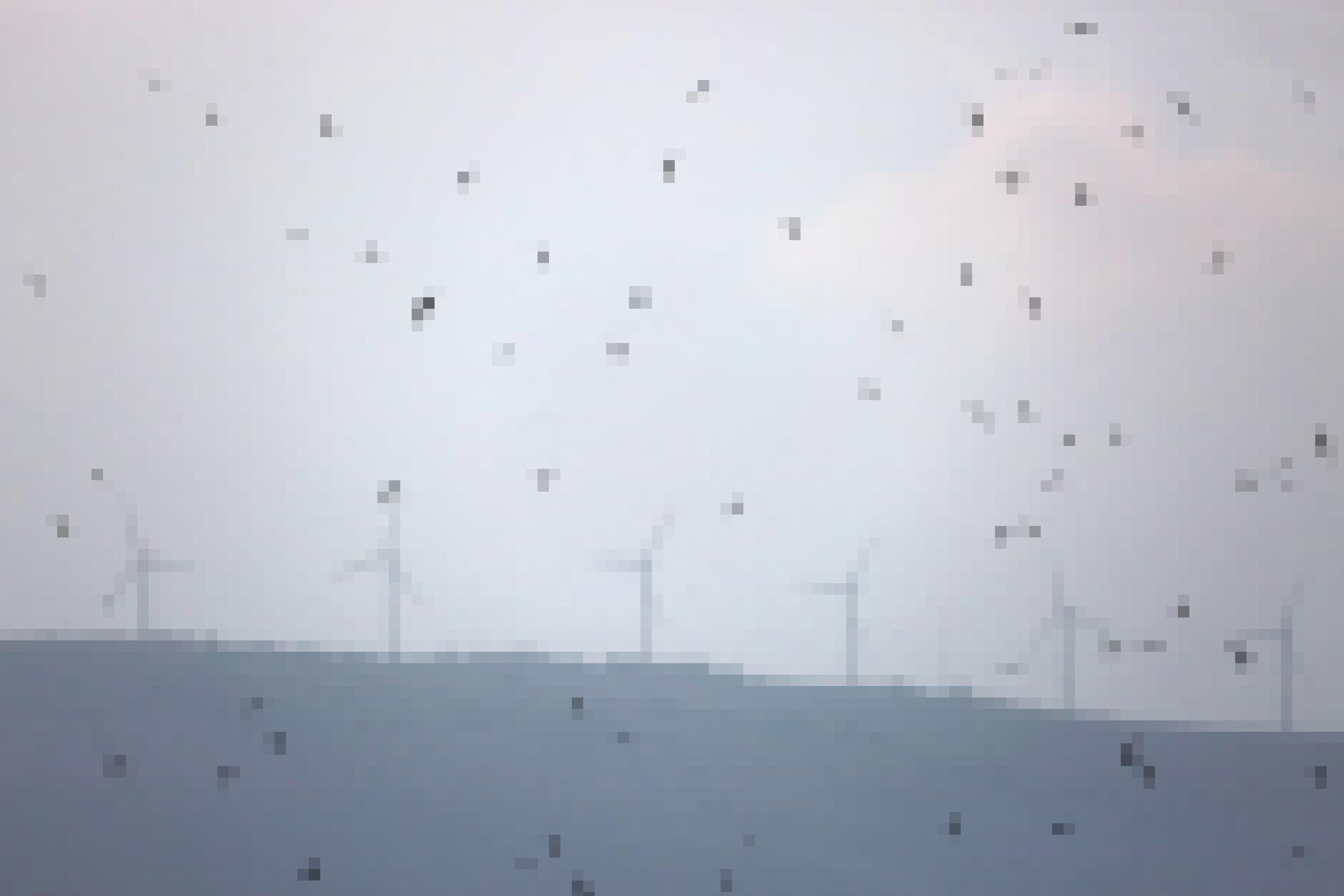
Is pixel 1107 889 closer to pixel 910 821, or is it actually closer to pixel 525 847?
pixel 910 821

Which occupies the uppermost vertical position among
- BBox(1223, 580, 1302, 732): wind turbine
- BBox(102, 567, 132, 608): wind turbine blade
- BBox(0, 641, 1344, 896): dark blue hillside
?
BBox(102, 567, 132, 608): wind turbine blade

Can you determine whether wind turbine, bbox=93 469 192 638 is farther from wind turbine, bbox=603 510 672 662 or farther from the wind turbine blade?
wind turbine, bbox=603 510 672 662

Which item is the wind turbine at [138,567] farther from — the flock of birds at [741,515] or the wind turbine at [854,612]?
the wind turbine at [854,612]

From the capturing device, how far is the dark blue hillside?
71.6 inches

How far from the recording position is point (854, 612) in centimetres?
191

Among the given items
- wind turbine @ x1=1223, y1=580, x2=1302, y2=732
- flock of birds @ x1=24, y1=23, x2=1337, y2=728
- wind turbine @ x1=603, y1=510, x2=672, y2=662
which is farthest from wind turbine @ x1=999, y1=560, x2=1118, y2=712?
wind turbine @ x1=603, y1=510, x2=672, y2=662

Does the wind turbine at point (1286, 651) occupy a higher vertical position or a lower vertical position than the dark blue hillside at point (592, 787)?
higher

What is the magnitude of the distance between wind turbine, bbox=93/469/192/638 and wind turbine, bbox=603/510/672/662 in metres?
0.66

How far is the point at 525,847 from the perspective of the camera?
6.34 feet

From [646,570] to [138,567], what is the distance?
0.76 m

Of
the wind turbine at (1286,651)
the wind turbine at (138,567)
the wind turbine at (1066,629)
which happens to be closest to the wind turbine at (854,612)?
the wind turbine at (1066,629)

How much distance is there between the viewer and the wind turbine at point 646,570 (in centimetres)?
195

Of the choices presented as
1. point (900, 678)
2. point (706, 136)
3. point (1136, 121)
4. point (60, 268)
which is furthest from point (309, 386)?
point (1136, 121)

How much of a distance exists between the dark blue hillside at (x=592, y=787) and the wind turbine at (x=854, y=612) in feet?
0.09
